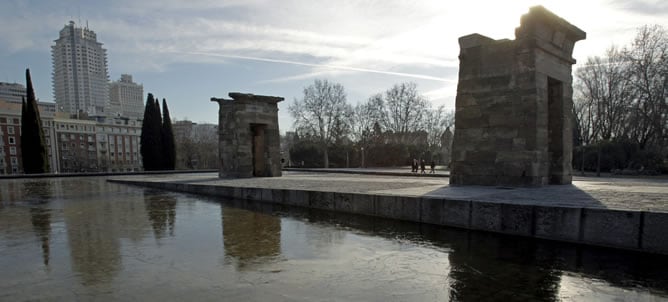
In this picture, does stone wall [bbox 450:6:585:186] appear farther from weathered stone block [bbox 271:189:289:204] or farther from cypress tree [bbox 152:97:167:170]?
cypress tree [bbox 152:97:167:170]

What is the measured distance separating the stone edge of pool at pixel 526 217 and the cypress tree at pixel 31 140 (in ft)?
123

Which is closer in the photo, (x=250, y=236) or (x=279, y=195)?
(x=250, y=236)

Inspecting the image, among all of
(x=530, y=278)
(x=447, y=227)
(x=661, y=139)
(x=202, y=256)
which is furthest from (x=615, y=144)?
(x=202, y=256)

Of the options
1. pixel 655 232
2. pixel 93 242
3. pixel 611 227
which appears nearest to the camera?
pixel 655 232

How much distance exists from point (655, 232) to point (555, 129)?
20.1 ft

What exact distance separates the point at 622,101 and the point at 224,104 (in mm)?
30692

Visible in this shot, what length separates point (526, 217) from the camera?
5617mm

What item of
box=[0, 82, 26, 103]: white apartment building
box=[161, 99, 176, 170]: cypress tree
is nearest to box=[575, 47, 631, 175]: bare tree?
box=[161, 99, 176, 170]: cypress tree

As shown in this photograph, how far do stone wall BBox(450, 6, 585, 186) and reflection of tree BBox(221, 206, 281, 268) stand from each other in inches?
218

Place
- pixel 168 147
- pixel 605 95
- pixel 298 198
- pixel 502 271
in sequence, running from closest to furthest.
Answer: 1. pixel 502 271
2. pixel 298 198
3. pixel 605 95
4. pixel 168 147

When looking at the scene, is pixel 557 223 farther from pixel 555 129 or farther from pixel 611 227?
pixel 555 129

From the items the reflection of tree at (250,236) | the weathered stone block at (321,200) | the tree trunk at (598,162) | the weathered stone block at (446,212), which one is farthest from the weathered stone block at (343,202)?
the tree trunk at (598,162)

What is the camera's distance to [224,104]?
18828 mm

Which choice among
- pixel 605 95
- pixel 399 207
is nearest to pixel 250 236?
pixel 399 207
